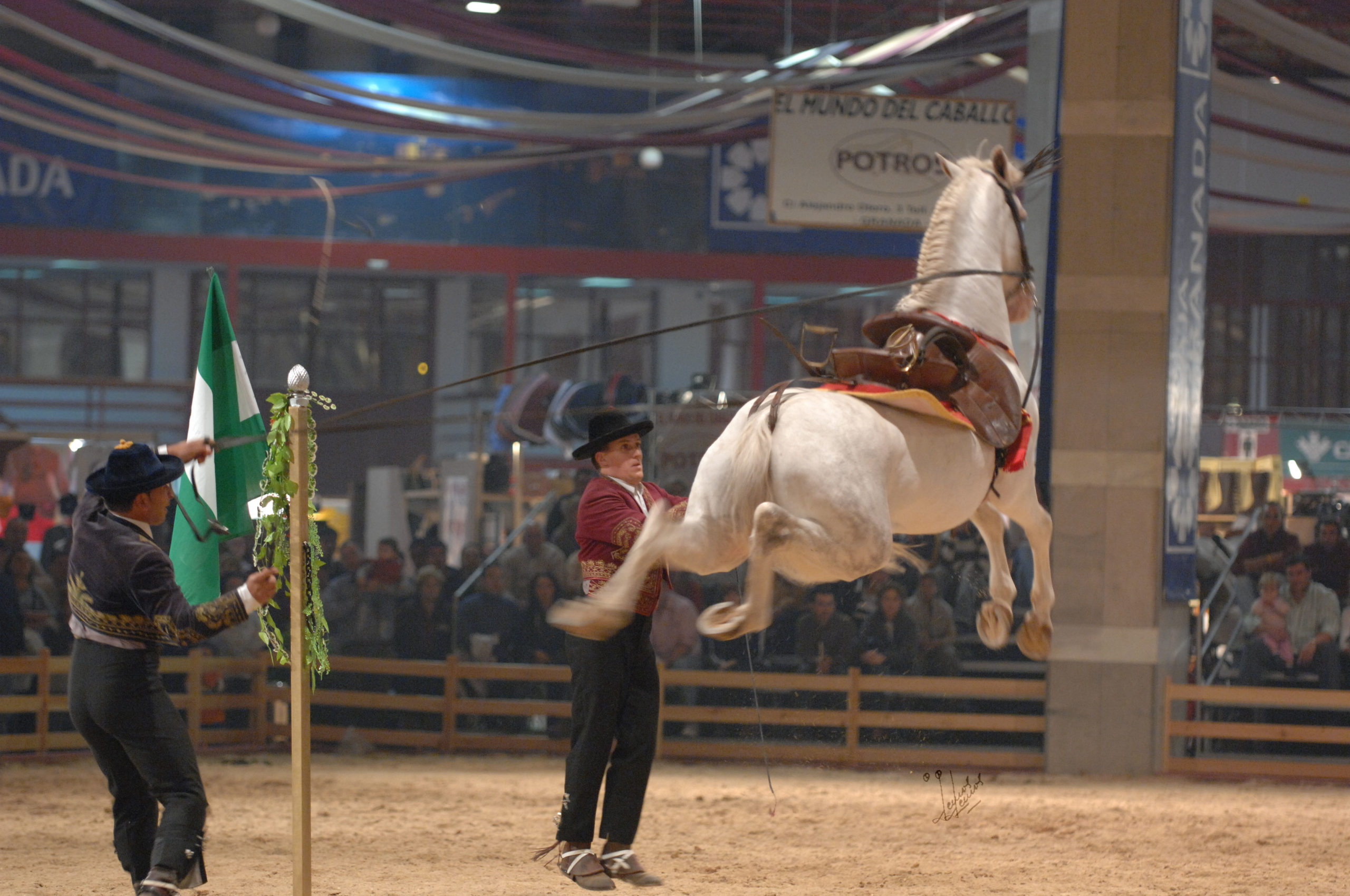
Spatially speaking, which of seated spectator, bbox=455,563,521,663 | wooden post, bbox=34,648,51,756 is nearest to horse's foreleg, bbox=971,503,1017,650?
seated spectator, bbox=455,563,521,663

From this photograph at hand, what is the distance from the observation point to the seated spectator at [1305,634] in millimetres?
6742

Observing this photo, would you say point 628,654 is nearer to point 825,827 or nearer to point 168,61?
point 825,827

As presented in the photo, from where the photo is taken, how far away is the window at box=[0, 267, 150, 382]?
9.80 metres

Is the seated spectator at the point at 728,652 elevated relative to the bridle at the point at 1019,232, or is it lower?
lower

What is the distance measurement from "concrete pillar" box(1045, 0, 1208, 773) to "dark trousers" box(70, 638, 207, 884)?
4.53 metres

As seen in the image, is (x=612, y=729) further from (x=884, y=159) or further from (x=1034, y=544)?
(x=884, y=159)

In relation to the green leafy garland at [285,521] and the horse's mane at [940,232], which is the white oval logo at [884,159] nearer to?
the horse's mane at [940,232]

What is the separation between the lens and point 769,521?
2867 millimetres

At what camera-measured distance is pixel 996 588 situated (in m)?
3.66

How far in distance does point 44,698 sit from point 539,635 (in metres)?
2.58

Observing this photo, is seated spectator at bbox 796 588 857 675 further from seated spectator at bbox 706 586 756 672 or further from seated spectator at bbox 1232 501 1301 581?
seated spectator at bbox 1232 501 1301 581

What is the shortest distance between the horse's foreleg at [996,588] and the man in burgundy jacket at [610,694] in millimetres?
889

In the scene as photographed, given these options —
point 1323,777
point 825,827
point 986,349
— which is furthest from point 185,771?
point 1323,777

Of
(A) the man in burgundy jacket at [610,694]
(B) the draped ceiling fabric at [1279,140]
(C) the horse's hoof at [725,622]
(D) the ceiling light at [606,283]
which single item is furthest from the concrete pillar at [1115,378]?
(D) the ceiling light at [606,283]
